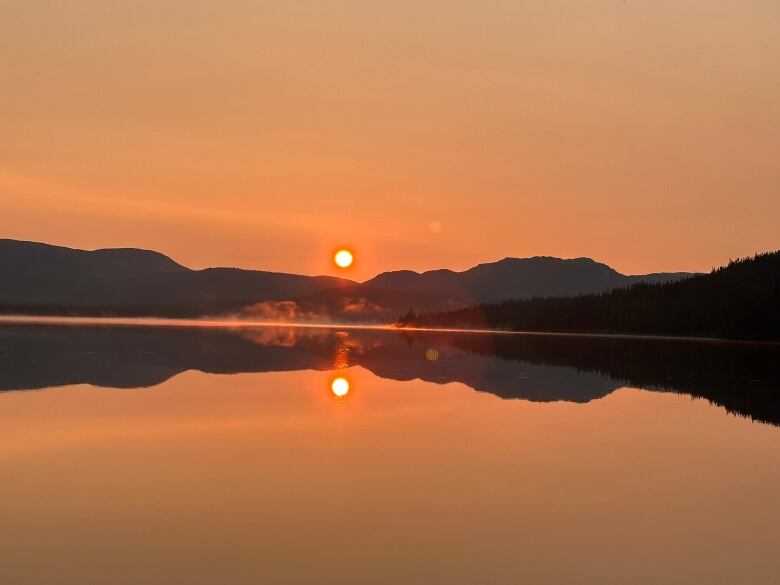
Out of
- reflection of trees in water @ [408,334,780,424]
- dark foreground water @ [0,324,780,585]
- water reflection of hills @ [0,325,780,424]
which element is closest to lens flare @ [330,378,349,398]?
dark foreground water @ [0,324,780,585]

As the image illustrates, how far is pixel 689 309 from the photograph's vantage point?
144 metres

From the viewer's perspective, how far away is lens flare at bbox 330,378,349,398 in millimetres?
32781

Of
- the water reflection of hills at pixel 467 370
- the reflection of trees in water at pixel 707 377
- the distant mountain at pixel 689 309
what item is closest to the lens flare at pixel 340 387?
the water reflection of hills at pixel 467 370

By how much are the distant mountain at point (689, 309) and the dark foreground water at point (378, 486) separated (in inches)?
3948

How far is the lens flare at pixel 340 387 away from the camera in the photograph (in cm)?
3278

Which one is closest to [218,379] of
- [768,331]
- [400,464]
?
[400,464]

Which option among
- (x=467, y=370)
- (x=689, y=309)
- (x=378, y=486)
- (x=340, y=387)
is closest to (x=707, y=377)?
(x=467, y=370)

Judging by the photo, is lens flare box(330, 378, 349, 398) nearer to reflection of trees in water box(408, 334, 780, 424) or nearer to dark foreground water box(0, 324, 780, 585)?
dark foreground water box(0, 324, 780, 585)

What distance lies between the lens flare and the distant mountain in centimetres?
10160

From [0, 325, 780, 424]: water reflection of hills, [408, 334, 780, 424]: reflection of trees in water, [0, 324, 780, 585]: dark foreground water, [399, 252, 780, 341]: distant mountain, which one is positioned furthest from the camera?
[399, 252, 780, 341]: distant mountain

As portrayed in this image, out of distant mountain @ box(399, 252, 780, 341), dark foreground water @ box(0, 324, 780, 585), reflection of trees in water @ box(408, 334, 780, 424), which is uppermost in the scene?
distant mountain @ box(399, 252, 780, 341)

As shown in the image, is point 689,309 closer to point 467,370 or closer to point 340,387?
point 467,370

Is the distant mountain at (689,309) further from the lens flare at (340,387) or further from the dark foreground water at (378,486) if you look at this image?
the lens flare at (340,387)

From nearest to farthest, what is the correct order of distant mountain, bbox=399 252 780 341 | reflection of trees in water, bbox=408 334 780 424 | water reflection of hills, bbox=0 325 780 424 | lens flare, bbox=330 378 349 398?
reflection of trees in water, bbox=408 334 780 424
lens flare, bbox=330 378 349 398
water reflection of hills, bbox=0 325 780 424
distant mountain, bbox=399 252 780 341
